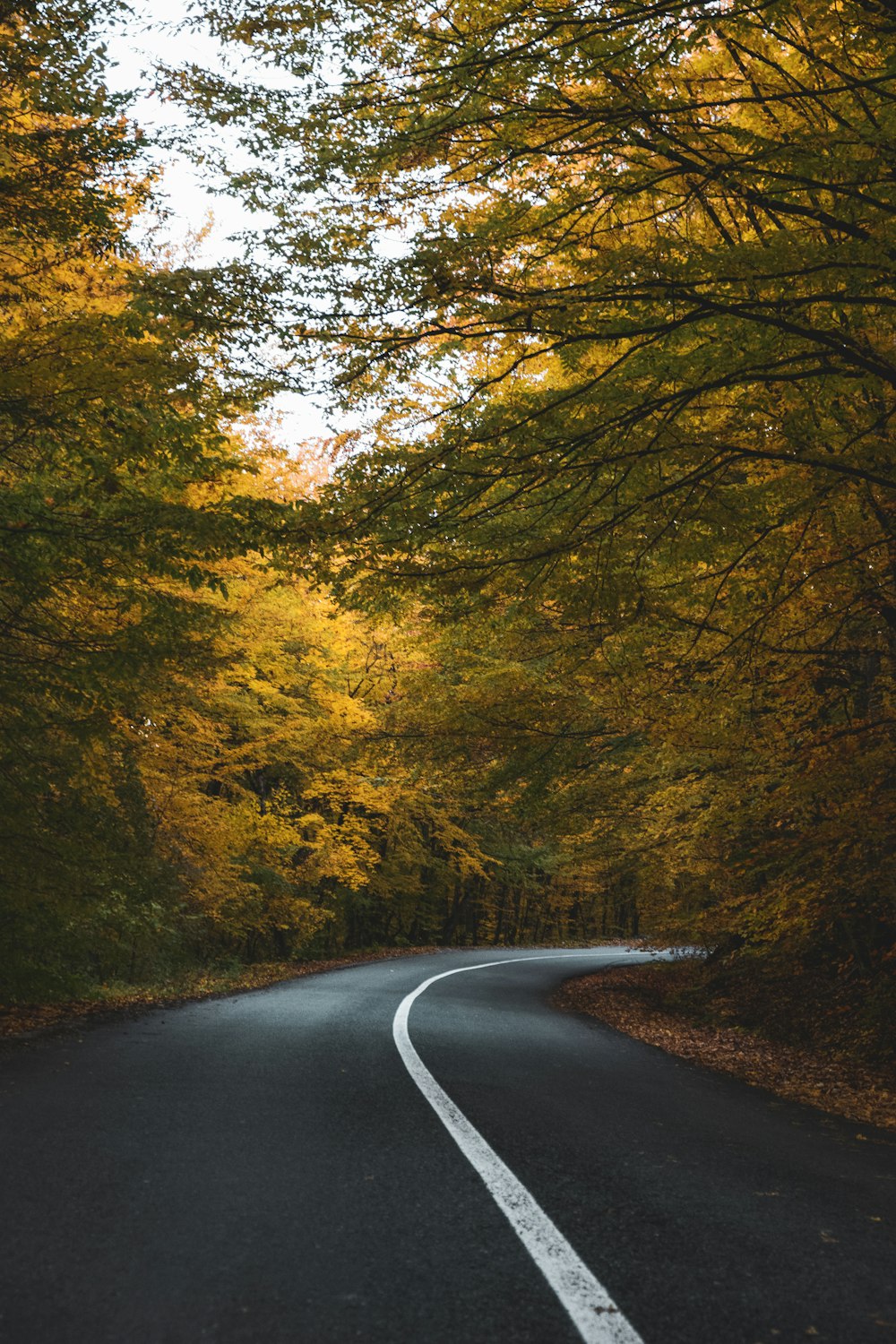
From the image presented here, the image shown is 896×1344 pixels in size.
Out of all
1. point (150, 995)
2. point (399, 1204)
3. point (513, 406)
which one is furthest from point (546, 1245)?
point (150, 995)

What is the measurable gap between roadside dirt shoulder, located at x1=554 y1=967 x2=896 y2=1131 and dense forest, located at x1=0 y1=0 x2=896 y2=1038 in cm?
138

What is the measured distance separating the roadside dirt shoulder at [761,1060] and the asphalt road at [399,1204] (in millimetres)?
844

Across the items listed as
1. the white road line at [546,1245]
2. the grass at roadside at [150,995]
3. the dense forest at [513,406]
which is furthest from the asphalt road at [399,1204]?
the dense forest at [513,406]

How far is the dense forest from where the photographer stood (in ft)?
18.3

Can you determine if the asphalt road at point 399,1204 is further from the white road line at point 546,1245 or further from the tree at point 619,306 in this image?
the tree at point 619,306

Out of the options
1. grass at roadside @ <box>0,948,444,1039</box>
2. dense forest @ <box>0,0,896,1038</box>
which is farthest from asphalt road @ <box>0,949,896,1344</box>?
dense forest @ <box>0,0,896,1038</box>

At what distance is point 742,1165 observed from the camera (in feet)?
15.8

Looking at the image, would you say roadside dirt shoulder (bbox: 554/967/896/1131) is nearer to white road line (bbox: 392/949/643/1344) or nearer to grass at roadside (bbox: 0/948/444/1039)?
white road line (bbox: 392/949/643/1344)

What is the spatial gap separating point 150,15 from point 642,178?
396 cm

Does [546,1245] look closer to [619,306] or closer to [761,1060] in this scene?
[619,306]

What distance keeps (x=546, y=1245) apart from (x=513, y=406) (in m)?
5.07

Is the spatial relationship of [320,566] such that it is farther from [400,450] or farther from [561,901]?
[561,901]

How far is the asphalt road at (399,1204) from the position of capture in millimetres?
2771

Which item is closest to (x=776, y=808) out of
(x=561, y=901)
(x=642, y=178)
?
(x=642, y=178)
